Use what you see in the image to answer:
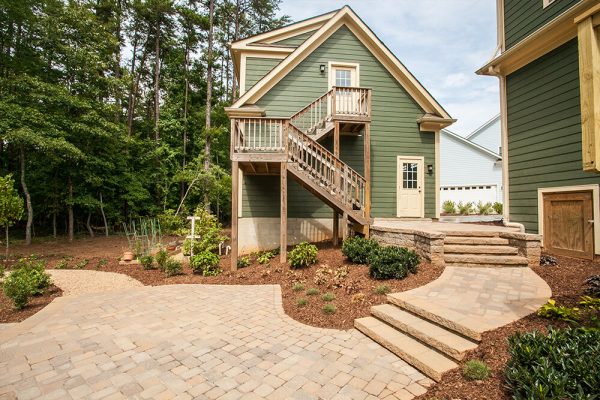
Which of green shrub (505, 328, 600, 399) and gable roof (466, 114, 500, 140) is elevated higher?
gable roof (466, 114, 500, 140)

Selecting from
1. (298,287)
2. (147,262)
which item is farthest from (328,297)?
(147,262)

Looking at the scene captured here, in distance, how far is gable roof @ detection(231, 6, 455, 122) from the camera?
9.49m

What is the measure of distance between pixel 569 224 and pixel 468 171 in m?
14.9

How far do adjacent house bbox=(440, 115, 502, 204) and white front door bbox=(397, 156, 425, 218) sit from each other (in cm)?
922

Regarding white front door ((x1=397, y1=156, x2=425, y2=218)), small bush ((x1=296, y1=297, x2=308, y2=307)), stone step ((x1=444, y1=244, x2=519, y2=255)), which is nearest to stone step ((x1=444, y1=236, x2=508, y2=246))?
stone step ((x1=444, y1=244, x2=519, y2=255))

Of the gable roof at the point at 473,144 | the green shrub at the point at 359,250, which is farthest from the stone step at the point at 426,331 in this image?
the gable roof at the point at 473,144

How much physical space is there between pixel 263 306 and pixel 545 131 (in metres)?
7.99

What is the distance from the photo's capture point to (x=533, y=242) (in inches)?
213

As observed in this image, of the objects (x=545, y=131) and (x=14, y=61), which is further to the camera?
(x=14, y=61)

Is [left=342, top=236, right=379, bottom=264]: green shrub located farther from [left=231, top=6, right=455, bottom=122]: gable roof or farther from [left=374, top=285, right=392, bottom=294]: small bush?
[left=231, top=6, right=455, bottom=122]: gable roof

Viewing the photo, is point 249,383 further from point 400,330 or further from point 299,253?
point 299,253

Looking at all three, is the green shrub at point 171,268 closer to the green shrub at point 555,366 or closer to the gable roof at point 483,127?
the green shrub at point 555,366

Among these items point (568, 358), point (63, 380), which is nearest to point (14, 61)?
point (63, 380)

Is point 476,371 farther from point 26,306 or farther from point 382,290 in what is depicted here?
point 26,306
